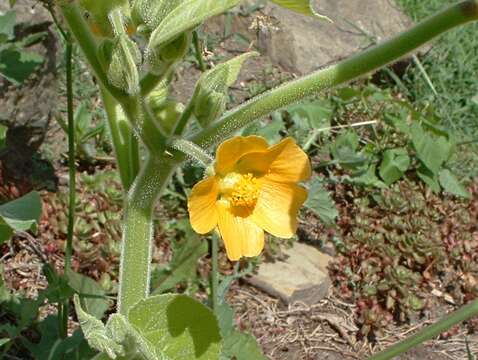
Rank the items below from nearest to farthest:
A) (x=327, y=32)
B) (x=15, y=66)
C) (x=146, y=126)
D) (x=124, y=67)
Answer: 1. (x=124, y=67)
2. (x=146, y=126)
3. (x=15, y=66)
4. (x=327, y=32)

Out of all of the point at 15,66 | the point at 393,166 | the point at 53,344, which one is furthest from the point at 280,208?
the point at 393,166

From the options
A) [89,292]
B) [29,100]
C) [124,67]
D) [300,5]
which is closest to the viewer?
[300,5]

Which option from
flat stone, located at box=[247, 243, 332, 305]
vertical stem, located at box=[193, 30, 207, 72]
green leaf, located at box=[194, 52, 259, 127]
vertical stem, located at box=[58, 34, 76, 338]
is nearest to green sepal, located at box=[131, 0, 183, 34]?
green leaf, located at box=[194, 52, 259, 127]

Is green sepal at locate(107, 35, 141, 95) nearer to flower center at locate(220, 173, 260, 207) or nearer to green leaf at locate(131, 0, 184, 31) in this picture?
green leaf at locate(131, 0, 184, 31)

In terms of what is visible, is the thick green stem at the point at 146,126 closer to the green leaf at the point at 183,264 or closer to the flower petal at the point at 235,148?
the flower petal at the point at 235,148

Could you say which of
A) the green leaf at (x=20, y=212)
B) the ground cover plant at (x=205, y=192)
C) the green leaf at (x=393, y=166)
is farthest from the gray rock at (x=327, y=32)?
the green leaf at (x=20, y=212)

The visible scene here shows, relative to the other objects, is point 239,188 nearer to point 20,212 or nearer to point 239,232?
point 239,232

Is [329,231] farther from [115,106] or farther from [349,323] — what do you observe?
[115,106]
